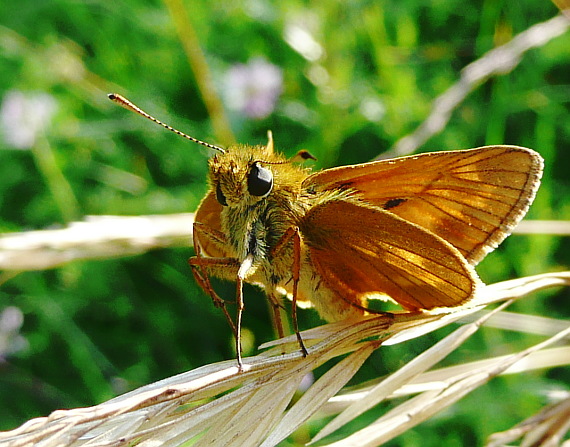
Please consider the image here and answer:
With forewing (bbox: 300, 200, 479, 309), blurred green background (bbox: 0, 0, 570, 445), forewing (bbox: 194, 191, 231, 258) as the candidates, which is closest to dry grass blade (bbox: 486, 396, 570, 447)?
forewing (bbox: 300, 200, 479, 309)

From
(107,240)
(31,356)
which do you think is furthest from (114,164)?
(107,240)

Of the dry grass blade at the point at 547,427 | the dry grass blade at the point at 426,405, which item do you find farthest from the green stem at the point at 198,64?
the dry grass blade at the point at 547,427

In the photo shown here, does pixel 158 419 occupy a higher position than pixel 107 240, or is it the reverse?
pixel 107 240

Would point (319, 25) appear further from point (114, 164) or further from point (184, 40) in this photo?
point (114, 164)

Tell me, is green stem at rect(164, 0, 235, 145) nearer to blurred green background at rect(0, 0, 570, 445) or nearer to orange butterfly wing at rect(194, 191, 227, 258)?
blurred green background at rect(0, 0, 570, 445)

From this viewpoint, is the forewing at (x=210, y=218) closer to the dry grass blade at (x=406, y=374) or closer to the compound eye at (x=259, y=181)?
the compound eye at (x=259, y=181)
